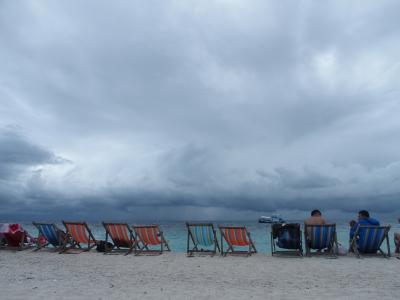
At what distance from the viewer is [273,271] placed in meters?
6.66

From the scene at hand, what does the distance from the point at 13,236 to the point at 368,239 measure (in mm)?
9227

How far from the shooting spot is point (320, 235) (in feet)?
28.2

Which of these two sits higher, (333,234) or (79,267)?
(333,234)

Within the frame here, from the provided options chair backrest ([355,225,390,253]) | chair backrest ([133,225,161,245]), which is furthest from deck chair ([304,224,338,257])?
chair backrest ([133,225,161,245])

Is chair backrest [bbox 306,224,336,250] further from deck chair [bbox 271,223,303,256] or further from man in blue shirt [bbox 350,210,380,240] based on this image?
man in blue shirt [bbox 350,210,380,240]

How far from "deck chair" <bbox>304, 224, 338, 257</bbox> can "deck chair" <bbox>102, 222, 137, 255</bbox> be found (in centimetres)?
432

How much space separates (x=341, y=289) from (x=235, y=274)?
1880 millimetres

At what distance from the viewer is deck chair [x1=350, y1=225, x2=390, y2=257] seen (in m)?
8.39

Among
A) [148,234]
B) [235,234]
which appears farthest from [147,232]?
[235,234]

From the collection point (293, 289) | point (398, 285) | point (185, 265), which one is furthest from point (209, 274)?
point (398, 285)

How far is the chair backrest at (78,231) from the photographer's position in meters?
9.38

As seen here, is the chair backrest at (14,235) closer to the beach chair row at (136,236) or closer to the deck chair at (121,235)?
the beach chair row at (136,236)

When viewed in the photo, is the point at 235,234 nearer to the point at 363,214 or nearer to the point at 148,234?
the point at 148,234

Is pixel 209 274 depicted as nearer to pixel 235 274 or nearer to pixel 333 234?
pixel 235 274
